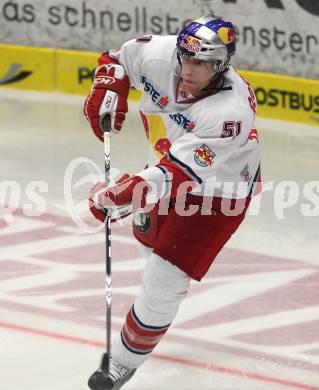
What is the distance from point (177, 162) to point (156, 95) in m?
0.56

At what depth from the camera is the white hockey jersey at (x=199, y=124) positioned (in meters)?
5.13

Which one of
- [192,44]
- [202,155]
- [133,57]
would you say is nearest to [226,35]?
[192,44]

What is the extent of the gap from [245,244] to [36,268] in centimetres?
126

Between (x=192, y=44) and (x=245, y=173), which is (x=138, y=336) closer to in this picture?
(x=245, y=173)

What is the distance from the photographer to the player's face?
5219 mm

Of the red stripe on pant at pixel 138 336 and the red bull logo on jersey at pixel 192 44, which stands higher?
the red bull logo on jersey at pixel 192 44

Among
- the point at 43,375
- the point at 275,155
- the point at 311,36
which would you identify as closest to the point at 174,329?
the point at 43,375

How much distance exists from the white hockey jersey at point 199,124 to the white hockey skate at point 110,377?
821 mm

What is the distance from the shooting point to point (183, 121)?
544 cm

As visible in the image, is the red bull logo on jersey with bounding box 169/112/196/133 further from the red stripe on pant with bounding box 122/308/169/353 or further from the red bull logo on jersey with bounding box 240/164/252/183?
the red stripe on pant with bounding box 122/308/169/353

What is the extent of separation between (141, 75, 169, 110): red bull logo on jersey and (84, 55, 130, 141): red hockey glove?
0.40 feet

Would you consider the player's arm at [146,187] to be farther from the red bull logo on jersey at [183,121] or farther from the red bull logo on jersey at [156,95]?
the red bull logo on jersey at [156,95]

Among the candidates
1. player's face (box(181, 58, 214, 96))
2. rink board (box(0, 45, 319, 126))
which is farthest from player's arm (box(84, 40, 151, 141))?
rink board (box(0, 45, 319, 126))

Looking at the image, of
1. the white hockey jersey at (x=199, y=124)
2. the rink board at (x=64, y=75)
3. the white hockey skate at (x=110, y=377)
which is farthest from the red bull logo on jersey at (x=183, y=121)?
the rink board at (x=64, y=75)
